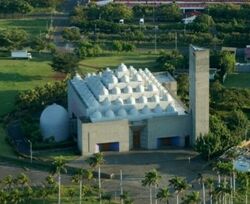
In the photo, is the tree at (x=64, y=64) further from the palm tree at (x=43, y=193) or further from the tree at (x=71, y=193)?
the palm tree at (x=43, y=193)

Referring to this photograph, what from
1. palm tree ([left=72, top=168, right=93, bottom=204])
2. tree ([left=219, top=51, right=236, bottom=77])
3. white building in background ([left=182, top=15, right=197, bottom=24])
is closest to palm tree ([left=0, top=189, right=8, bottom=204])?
palm tree ([left=72, top=168, right=93, bottom=204])

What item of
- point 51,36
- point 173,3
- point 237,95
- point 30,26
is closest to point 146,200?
point 237,95

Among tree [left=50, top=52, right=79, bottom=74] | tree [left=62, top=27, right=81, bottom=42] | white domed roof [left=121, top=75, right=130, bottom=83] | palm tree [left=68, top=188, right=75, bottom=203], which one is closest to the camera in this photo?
palm tree [left=68, top=188, right=75, bottom=203]

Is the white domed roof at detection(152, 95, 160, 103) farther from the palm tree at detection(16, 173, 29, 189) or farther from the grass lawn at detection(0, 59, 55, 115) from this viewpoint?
the grass lawn at detection(0, 59, 55, 115)

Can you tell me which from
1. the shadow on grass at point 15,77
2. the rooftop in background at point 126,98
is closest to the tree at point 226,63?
the rooftop in background at point 126,98

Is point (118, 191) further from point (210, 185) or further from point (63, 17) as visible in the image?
point (63, 17)

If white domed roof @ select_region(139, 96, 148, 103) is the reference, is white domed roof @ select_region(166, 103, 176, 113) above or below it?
below
